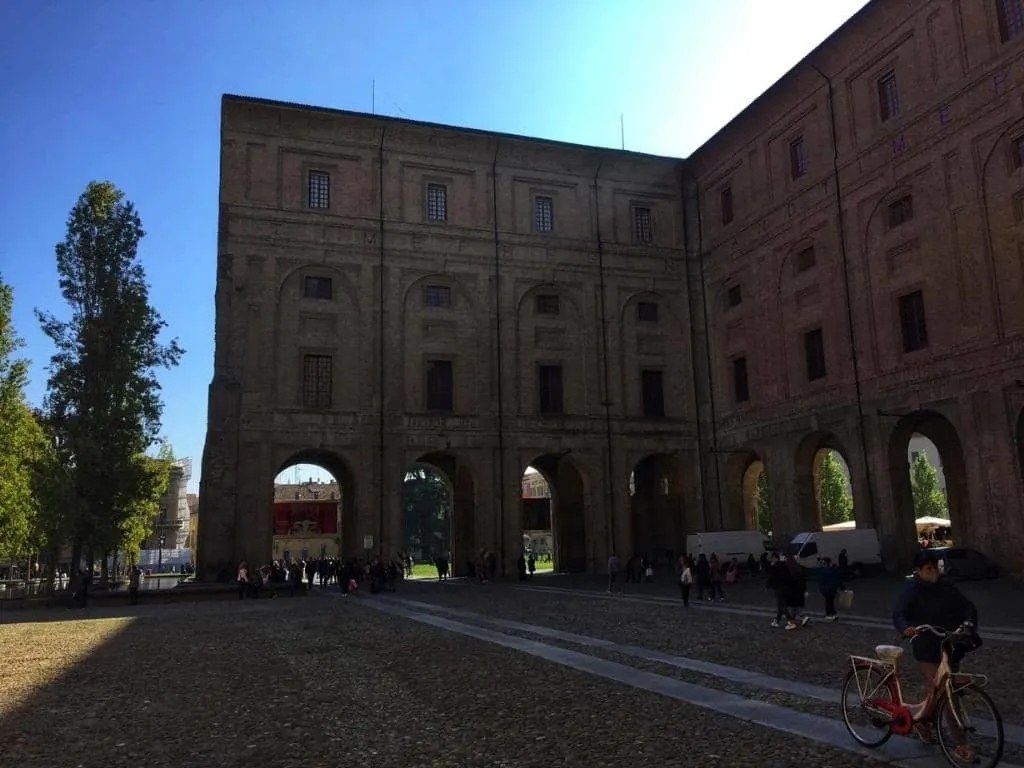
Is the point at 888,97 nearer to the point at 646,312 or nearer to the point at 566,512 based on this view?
the point at 646,312

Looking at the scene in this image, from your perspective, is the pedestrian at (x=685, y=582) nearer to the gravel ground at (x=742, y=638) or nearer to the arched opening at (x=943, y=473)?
the gravel ground at (x=742, y=638)

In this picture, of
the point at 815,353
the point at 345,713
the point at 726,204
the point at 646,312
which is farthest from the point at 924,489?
the point at 345,713

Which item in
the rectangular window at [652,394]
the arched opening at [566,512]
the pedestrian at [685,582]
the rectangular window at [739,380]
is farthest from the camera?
the arched opening at [566,512]

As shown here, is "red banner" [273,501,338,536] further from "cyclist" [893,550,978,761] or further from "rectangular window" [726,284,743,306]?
"cyclist" [893,550,978,761]

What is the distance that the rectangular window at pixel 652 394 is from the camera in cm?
3912

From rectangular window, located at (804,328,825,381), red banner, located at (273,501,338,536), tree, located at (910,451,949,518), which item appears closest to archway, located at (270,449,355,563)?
red banner, located at (273,501,338,536)

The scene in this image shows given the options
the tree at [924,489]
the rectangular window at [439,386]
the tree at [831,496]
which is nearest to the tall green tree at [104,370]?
the rectangular window at [439,386]

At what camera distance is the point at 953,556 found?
84.8 ft

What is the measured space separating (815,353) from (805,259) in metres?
3.94

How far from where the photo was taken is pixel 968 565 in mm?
25344

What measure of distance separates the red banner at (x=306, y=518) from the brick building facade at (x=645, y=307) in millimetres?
24685

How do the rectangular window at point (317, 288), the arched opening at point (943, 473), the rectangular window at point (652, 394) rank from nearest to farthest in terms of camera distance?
the arched opening at point (943, 473), the rectangular window at point (317, 288), the rectangular window at point (652, 394)

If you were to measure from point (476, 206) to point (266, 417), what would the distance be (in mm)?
13662

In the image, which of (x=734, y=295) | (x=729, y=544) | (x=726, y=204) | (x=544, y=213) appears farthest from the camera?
(x=544, y=213)
